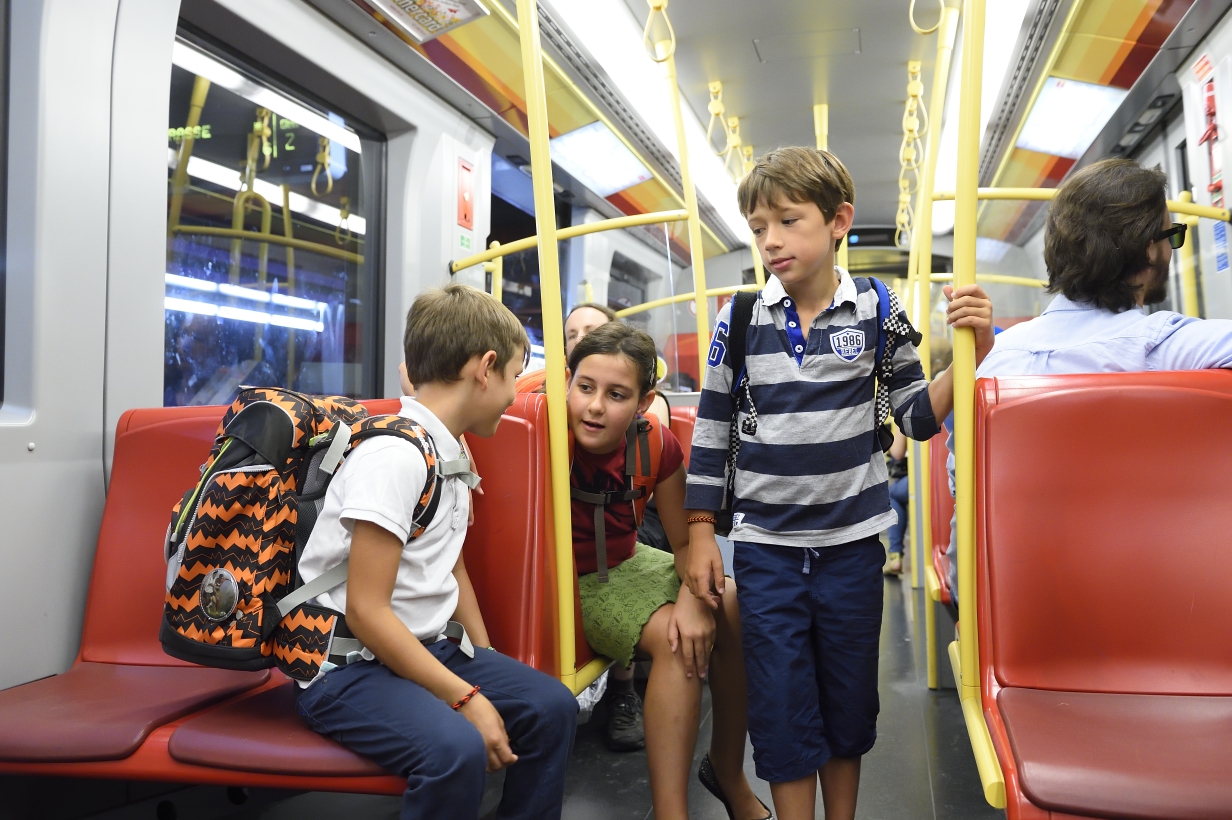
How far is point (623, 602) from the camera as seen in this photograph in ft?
6.26

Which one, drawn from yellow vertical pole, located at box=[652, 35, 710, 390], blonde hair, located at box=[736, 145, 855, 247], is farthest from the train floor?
blonde hair, located at box=[736, 145, 855, 247]

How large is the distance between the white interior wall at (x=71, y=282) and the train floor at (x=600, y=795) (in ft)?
0.92

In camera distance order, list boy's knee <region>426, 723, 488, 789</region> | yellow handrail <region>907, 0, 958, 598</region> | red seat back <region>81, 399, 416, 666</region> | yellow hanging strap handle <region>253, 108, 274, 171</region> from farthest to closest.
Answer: yellow hanging strap handle <region>253, 108, 274, 171</region> → yellow handrail <region>907, 0, 958, 598</region> → red seat back <region>81, 399, 416, 666</region> → boy's knee <region>426, 723, 488, 789</region>

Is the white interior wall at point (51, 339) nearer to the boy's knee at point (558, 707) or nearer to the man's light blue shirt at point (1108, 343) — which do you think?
the boy's knee at point (558, 707)

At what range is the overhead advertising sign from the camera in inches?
126

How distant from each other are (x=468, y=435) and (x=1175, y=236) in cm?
144

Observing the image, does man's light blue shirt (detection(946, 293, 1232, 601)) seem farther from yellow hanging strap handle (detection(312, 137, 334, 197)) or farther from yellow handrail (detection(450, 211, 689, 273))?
yellow hanging strap handle (detection(312, 137, 334, 197))

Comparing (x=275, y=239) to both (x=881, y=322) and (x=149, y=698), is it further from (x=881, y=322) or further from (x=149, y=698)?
(x=881, y=322)

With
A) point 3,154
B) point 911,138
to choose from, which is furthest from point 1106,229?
point 911,138

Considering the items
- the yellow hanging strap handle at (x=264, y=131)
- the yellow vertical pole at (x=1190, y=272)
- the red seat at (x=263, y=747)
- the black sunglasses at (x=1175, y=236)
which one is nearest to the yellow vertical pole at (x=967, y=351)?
the black sunglasses at (x=1175, y=236)

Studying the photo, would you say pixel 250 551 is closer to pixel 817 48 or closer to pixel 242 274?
pixel 242 274

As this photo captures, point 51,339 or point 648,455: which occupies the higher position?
point 51,339

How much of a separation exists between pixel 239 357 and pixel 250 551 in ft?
5.58

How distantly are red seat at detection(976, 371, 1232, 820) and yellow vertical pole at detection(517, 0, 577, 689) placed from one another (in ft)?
2.53
